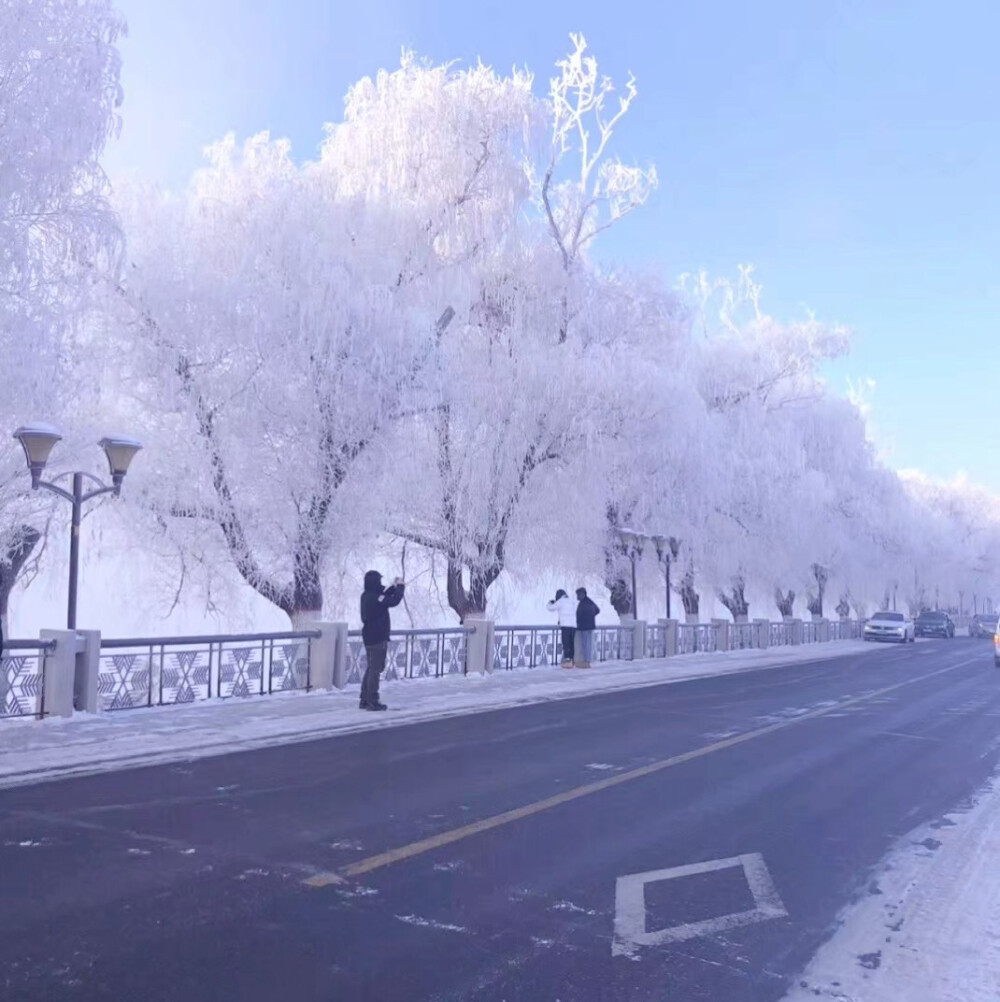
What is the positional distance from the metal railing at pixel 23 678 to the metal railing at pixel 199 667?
0.79 metres

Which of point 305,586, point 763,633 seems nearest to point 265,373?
point 305,586

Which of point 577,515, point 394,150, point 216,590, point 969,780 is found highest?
point 394,150

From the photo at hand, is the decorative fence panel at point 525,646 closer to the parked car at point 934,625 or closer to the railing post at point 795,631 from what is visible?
the railing post at point 795,631

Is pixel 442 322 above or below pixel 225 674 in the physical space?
above

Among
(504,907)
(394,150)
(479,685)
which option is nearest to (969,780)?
(504,907)

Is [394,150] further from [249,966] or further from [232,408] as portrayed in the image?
[249,966]

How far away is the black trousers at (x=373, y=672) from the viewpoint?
45.7 feet

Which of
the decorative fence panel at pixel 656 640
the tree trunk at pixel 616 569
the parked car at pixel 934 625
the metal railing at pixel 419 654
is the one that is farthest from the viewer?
the parked car at pixel 934 625

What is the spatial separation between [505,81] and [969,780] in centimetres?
2036

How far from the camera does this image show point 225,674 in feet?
47.9

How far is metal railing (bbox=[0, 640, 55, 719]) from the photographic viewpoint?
11.5 m

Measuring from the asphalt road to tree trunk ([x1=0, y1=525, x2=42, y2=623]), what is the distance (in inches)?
383

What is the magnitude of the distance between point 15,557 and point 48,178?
829 centimetres

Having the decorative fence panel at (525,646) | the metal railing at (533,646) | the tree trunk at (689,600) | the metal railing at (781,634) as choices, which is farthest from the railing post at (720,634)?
the decorative fence panel at (525,646)
